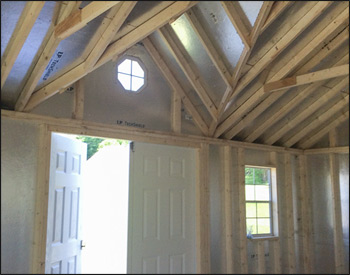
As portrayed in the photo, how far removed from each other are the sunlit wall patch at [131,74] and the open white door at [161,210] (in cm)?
64

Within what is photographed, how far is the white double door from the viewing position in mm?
3182

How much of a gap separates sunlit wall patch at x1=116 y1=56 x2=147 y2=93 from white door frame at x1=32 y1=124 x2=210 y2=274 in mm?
544

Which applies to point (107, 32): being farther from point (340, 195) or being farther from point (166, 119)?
point (340, 195)

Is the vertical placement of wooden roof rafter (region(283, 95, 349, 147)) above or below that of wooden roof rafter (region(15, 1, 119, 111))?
below

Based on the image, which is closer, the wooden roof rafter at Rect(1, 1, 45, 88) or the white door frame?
the wooden roof rafter at Rect(1, 1, 45, 88)

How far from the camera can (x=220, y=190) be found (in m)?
4.45

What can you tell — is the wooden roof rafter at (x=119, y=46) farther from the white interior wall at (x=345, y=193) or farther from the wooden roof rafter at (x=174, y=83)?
the white interior wall at (x=345, y=193)

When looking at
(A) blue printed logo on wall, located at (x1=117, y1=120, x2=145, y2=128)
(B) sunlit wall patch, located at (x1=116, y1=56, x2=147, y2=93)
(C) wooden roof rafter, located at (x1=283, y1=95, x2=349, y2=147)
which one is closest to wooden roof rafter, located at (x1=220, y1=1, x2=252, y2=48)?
(C) wooden roof rafter, located at (x1=283, y1=95, x2=349, y2=147)

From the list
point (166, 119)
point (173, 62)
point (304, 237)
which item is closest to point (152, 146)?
point (166, 119)

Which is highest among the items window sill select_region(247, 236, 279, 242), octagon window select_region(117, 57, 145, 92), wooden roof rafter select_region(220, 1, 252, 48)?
wooden roof rafter select_region(220, 1, 252, 48)

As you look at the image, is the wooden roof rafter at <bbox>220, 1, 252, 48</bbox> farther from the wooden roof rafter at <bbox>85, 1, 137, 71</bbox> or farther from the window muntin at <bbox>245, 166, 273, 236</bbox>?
the window muntin at <bbox>245, 166, 273, 236</bbox>

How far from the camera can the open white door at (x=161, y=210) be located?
11.7 feet

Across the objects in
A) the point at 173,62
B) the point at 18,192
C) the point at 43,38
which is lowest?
the point at 18,192

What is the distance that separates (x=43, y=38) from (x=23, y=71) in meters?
0.38
